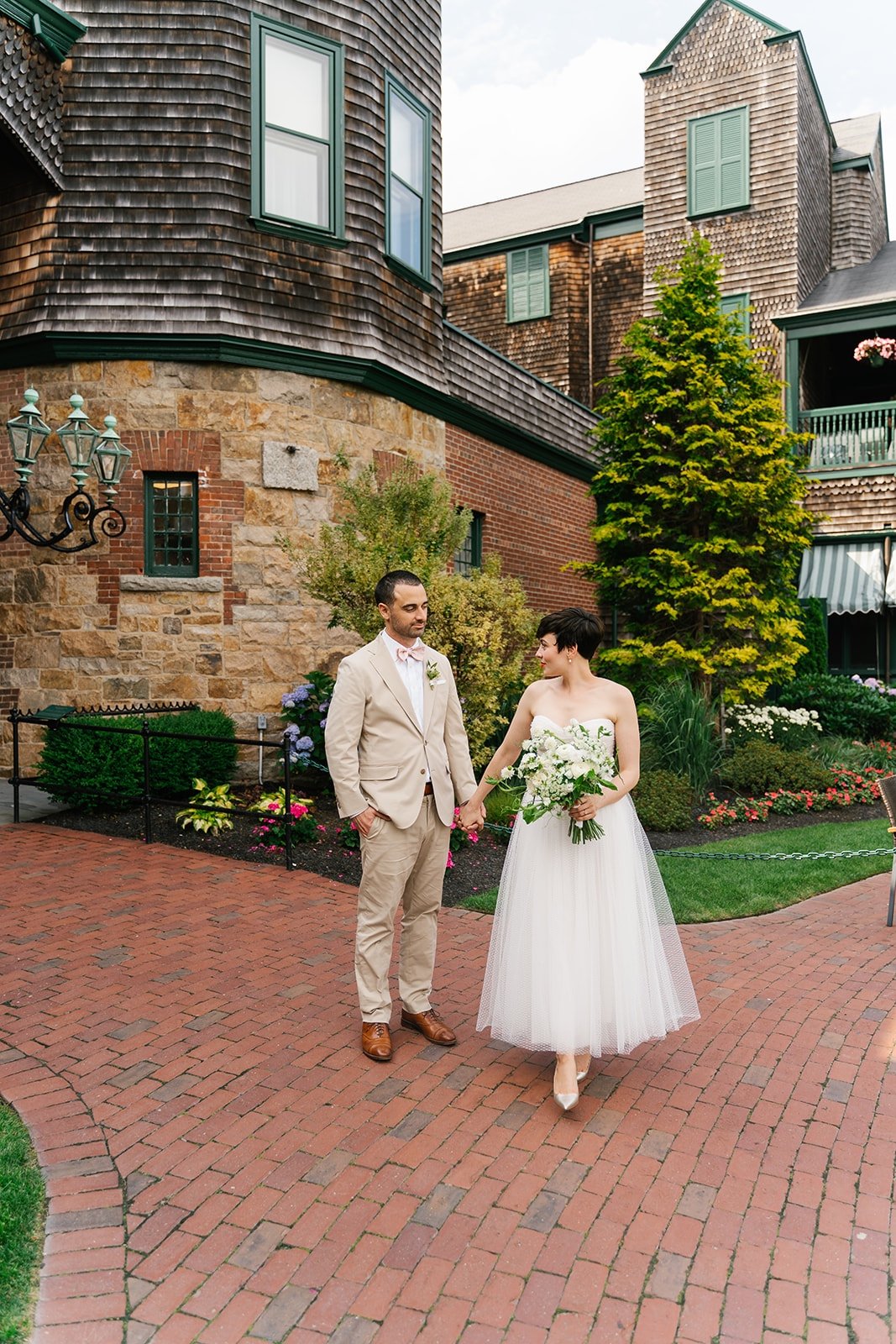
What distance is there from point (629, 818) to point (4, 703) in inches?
327

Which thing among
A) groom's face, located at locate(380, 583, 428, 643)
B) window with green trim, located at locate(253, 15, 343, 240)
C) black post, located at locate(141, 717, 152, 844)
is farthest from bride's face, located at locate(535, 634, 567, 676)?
window with green trim, located at locate(253, 15, 343, 240)

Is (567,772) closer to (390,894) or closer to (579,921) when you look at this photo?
(579,921)

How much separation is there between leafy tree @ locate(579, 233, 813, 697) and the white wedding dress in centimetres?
861

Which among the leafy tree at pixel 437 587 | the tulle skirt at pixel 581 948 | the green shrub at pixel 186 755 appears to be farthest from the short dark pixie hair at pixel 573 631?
the green shrub at pixel 186 755

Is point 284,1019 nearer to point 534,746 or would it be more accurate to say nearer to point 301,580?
point 534,746

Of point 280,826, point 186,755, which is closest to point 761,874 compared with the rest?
point 280,826

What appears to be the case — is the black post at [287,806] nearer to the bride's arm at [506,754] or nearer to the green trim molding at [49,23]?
the bride's arm at [506,754]

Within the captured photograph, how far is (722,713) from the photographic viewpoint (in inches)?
490

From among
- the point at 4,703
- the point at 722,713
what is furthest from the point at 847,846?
the point at 4,703

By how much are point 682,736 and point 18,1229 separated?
870cm

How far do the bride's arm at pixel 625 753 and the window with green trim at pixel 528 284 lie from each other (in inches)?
767

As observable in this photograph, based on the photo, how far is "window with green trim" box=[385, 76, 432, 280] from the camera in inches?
445

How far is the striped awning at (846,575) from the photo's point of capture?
Answer: 17.4 m

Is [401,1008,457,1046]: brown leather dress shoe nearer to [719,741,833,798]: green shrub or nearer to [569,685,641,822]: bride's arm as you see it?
[569,685,641,822]: bride's arm
